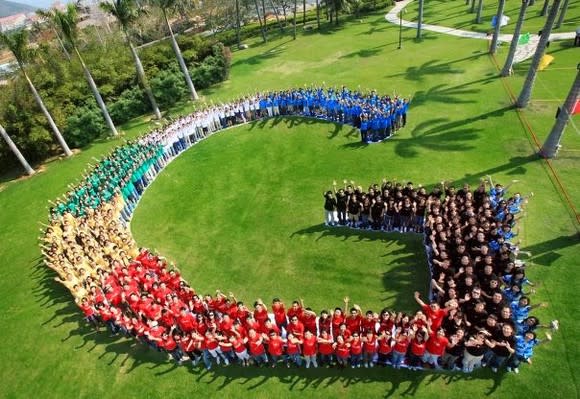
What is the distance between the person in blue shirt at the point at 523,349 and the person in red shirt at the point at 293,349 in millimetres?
5484

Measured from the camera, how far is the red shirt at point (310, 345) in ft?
33.6

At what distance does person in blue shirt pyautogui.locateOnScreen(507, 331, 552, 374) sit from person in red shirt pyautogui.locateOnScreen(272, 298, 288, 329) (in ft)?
20.0

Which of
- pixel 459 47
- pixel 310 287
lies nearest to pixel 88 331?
pixel 310 287

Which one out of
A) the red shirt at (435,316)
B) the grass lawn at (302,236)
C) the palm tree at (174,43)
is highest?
the palm tree at (174,43)

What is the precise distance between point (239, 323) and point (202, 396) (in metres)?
Answer: 2.33

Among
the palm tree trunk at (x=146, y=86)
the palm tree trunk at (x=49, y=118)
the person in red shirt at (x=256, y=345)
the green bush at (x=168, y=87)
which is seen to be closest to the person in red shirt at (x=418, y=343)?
the person in red shirt at (x=256, y=345)

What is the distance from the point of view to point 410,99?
1000 inches

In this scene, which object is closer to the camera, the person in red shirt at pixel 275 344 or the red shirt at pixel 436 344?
the red shirt at pixel 436 344

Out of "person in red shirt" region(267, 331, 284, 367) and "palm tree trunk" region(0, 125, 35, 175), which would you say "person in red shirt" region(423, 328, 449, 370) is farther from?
"palm tree trunk" region(0, 125, 35, 175)

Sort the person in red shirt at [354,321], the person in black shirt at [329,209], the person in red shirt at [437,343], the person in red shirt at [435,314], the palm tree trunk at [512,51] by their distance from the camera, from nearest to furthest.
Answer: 1. the person in red shirt at [437,343]
2. the person in red shirt at [435,314]
3. the person in red shirt at [354,321]
4. the person in black shirt at [329,209]
5. the palm tree trunk at [512,51]

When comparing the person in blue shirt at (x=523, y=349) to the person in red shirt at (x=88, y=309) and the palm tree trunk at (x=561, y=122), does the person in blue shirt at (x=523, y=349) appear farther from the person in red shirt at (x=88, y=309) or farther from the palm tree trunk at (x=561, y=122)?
the person in red shirt at (x=88, y=309)

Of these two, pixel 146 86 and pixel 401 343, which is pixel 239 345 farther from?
pixel 146 86

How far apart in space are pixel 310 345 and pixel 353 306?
2462mm

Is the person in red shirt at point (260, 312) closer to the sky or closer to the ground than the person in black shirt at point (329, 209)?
closer to the sky
